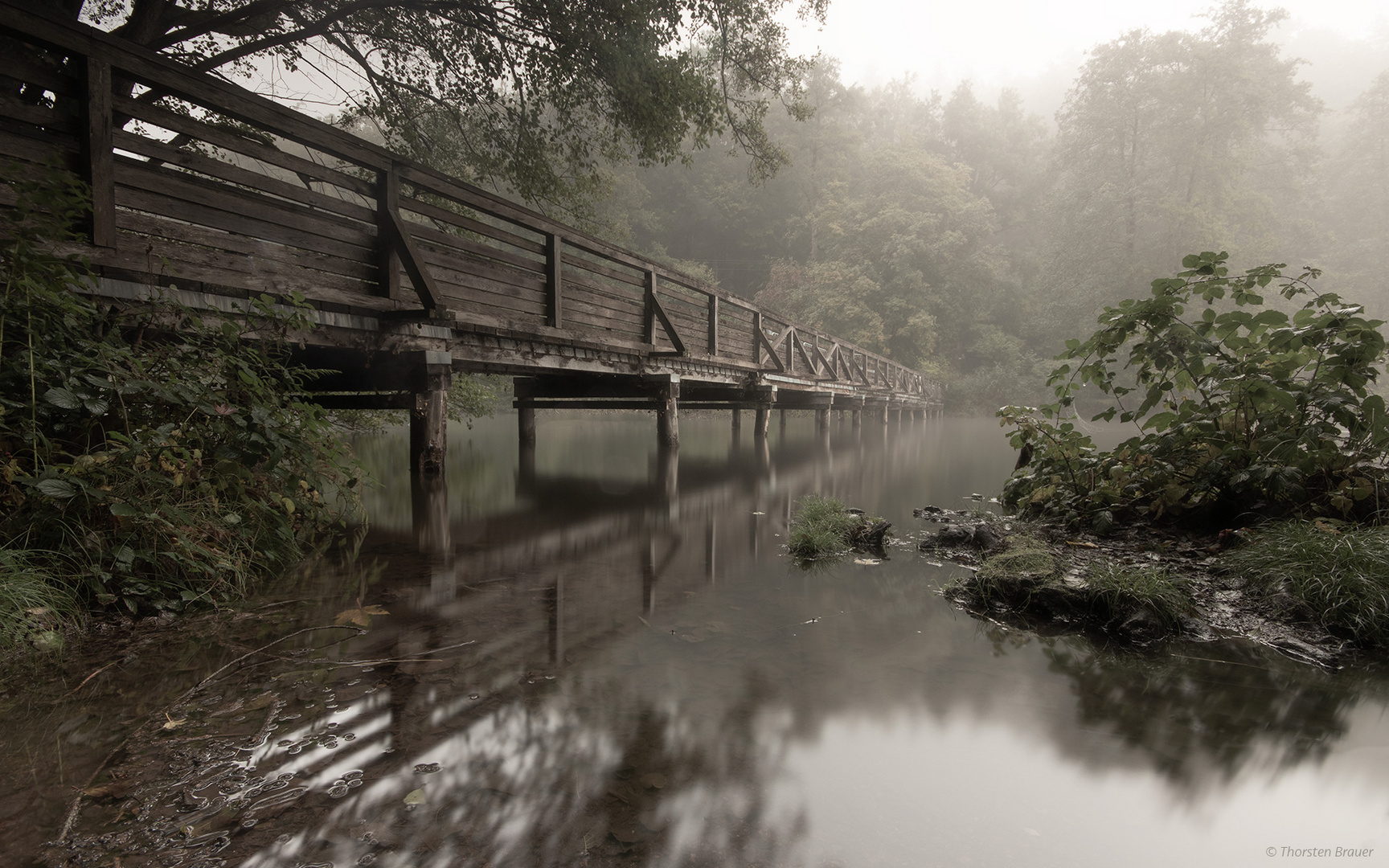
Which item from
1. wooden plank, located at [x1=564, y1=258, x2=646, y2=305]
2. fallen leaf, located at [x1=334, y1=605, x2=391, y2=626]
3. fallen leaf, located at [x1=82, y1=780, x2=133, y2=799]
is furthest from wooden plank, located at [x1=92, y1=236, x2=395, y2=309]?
wooden plank, located at [x1=564, y1=258, x2=646, y2=305]

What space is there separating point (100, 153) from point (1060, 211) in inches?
1726

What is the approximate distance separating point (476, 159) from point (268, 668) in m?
9.91

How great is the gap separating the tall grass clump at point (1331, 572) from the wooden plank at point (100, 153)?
6112mm

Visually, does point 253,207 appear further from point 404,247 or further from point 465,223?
point 465,223

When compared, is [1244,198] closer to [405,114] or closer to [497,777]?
[405,114]

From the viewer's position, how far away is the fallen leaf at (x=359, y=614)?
2564 millimetres

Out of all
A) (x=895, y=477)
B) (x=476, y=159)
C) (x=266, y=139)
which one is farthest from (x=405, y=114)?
(x=895, y=477)

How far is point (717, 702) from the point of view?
1.99 meters

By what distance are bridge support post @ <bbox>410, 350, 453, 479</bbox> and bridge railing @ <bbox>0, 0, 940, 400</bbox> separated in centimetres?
45

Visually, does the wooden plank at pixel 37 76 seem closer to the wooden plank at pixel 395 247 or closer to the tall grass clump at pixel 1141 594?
the wooden plank at pixel 395 247

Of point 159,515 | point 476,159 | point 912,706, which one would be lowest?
point 912,706

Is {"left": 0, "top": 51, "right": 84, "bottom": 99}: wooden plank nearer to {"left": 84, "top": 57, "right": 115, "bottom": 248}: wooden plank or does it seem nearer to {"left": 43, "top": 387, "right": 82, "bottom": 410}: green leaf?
{"left": 84, "top": 57, "right": 115, "bottom": 248}: wooden plank

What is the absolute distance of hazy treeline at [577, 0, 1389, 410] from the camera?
32.7 meters

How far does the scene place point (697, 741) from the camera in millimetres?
1756
